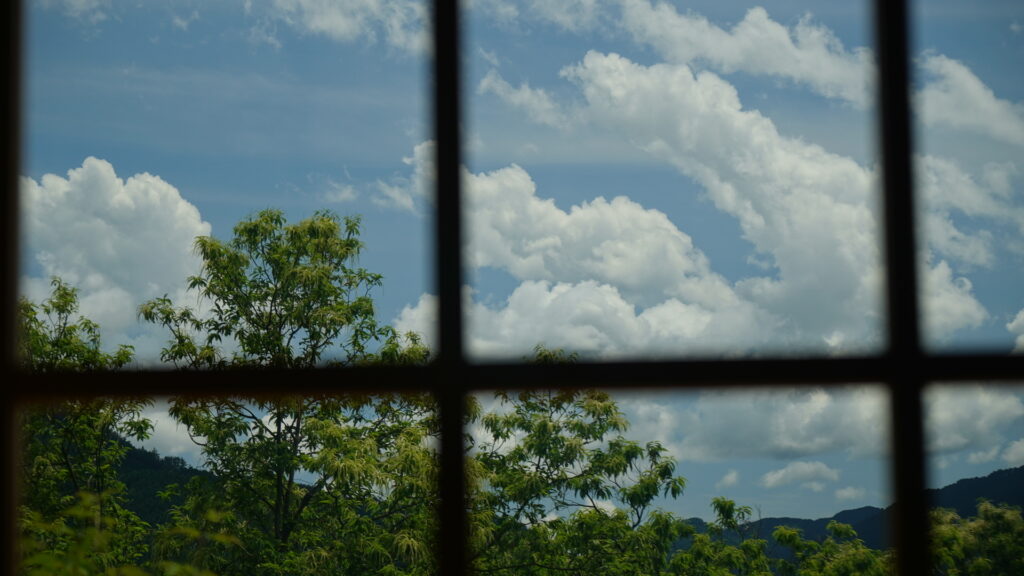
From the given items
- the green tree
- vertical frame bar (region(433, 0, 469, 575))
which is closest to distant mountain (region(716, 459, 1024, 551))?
the green tree

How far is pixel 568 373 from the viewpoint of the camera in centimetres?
65

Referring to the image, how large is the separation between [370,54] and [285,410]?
13.8m

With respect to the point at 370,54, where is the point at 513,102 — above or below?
below

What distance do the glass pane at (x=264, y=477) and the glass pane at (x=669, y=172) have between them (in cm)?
346

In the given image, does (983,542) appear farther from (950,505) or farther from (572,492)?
(572,492)

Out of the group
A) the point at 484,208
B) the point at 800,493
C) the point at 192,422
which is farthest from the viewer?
the point at 484,208

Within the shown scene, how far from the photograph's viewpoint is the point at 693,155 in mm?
18844

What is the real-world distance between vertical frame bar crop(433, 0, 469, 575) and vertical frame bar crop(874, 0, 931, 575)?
0.33 m

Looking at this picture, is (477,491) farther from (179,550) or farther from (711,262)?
(711,262)

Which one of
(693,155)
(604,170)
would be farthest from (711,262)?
(693,155)

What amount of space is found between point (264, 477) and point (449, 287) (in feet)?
28.1

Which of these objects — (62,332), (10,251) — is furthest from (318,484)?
(10,251)

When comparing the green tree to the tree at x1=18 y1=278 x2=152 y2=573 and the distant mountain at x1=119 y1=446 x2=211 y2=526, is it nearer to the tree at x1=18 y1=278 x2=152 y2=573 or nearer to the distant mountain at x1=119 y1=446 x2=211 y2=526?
the distant mountain at x1=119 y1=446 x2=211 y2=526

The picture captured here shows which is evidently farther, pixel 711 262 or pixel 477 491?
pixel 711 262
